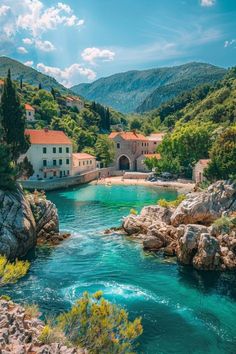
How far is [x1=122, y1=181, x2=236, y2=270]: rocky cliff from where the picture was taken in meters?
28.8

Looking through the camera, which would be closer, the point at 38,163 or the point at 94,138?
the point at 38,163

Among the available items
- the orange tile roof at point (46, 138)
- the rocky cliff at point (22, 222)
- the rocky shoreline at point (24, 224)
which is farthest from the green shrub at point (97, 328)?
the orange tile roof at point (46, 138)

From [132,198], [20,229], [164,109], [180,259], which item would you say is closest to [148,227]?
[180,259]

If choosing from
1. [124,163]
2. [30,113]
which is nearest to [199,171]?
[124,163]

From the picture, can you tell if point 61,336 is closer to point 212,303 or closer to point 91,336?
point 91,336

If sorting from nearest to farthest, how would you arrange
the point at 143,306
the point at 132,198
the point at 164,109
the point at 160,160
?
1. the point at 143,306
2. the point at 132,198
3. the point at 160,160
4. the point at 164,109

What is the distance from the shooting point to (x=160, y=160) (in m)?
89.7

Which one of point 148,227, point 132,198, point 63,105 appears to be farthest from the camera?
point 63,105

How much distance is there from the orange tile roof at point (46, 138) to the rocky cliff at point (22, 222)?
37.9 m

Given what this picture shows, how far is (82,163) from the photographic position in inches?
3428

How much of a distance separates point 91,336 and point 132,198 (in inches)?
2038

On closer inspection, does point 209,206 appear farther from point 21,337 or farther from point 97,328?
point 21,337

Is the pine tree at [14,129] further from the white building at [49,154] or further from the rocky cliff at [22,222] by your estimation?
the white building at [49,154]

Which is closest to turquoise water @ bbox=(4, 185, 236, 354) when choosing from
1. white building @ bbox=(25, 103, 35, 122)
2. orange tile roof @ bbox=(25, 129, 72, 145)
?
orange tile roof @ bbox=(25, 129, 72, 145)
